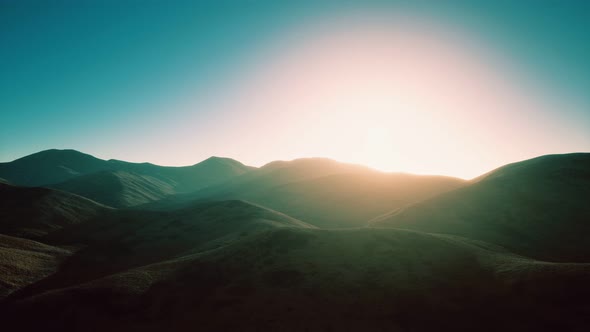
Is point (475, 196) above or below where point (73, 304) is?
above

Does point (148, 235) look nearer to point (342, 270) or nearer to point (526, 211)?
point (342, 270)

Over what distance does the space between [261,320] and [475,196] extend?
222 ft

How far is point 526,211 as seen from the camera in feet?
197

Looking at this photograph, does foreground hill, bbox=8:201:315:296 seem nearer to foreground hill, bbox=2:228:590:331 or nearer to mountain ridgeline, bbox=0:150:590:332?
mountain ridgeline, bbox=0:150:590:332

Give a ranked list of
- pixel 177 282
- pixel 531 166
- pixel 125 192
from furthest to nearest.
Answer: pixel 125 192 → pixel 531 166 → pixel 177 282

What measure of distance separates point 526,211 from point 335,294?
5657 cm

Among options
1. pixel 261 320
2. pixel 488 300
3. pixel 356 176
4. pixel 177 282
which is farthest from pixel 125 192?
pixel 488 300

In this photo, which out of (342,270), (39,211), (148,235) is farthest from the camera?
(39,211)

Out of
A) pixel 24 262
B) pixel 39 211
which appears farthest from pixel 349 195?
pixel 39 211

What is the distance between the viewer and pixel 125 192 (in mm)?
195750

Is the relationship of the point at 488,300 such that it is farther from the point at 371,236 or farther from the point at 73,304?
the point at 73,304

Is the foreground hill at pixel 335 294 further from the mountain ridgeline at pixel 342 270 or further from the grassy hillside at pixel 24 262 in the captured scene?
the grassy hillside at pixel 24 262

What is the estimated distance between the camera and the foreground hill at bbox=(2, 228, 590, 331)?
2347 cm

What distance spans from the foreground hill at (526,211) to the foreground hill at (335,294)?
71.5ft
